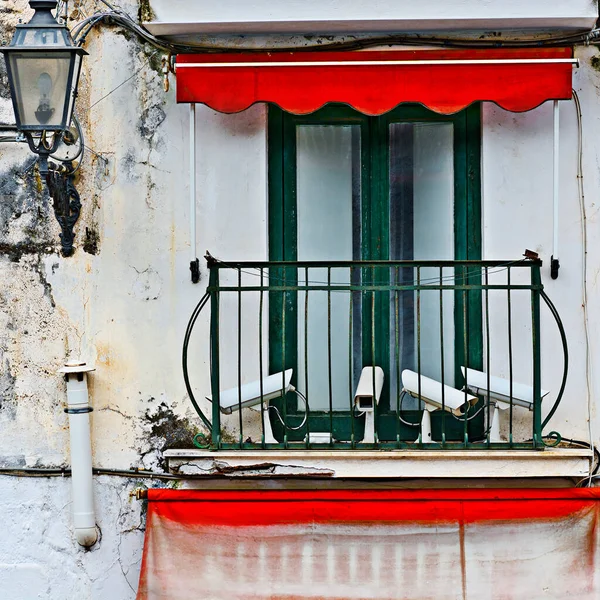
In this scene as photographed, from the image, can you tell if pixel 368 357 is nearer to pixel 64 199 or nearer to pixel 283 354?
pixel 283 354

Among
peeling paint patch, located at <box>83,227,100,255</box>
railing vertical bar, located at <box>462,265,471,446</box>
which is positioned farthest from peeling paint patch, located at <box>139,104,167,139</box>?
railing vertical bar, located at <box>462,265,471,446</box>

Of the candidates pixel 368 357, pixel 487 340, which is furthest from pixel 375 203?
pixel 487 340

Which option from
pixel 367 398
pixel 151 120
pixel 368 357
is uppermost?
pixel 151 120

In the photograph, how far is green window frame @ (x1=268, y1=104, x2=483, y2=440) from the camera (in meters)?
6.94

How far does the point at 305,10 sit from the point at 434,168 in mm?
1206

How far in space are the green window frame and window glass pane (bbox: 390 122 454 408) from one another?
0.05m

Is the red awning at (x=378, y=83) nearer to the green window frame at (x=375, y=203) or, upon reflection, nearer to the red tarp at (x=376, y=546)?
the green window frame at (x=375, y=203)

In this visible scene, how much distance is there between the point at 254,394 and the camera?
22.0 feet

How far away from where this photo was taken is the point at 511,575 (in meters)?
6.42

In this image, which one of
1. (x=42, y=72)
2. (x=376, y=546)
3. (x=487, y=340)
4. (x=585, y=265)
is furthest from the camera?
(x=585, y=265)

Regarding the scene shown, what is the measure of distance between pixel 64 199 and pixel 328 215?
157 centimetres

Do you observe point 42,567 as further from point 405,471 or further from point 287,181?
point 287,181

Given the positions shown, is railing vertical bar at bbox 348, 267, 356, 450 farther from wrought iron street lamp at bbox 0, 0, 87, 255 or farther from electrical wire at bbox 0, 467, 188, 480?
wrought iron street lamp at bbox 0, 0, 87, 255

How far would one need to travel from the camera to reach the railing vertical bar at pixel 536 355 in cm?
650
